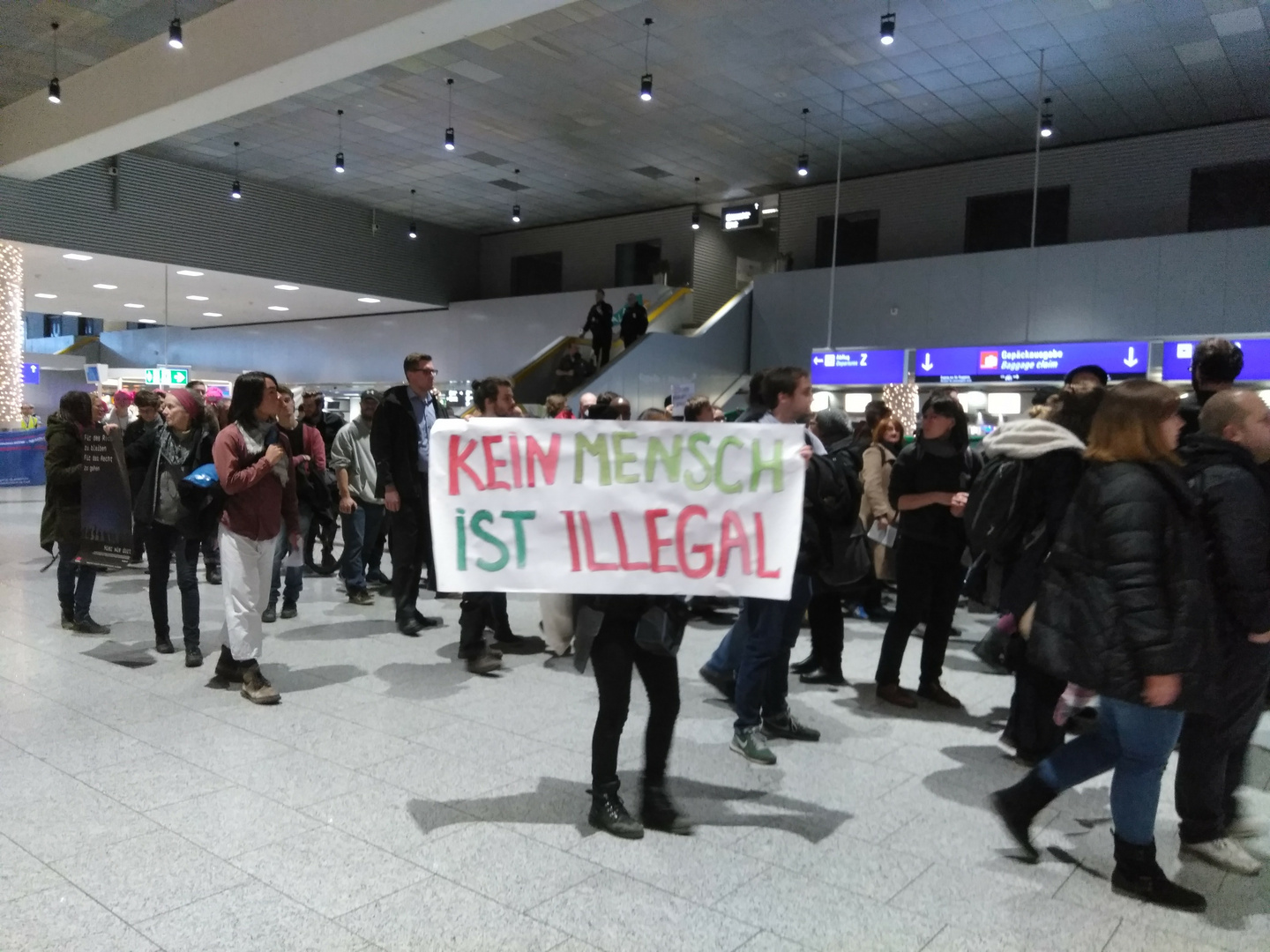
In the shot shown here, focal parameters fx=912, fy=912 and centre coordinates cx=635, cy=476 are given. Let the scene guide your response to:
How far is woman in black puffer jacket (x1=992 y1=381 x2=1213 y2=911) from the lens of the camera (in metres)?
2.49

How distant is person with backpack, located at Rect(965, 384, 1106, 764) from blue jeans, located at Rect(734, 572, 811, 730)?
780mm

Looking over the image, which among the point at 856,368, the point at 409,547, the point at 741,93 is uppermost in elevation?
the point at 741,93

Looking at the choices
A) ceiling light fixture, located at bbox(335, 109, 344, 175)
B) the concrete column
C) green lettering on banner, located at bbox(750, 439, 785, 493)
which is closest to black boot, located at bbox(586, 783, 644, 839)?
green lettering on banner, located at bbox(750, 439, 785, 493)

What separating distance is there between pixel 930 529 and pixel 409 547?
10.7 ft

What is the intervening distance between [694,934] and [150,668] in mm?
3840

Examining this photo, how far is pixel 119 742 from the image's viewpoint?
3914mm

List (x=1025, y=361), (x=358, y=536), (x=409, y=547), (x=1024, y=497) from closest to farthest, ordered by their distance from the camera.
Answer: (x=1024, y=497) < (x=409, y=547) < (x=358, y=536) < (x=1025, y=361)

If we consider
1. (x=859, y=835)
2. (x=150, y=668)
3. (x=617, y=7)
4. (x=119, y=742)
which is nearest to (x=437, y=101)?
(x=617, y=7)

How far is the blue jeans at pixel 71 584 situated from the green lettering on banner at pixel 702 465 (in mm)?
4574

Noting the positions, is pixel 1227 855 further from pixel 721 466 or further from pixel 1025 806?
pixel 721 466

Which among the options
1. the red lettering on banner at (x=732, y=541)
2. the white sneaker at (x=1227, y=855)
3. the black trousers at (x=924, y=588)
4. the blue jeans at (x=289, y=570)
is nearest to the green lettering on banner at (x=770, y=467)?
the red lettering on banner at (x=732, y=541)

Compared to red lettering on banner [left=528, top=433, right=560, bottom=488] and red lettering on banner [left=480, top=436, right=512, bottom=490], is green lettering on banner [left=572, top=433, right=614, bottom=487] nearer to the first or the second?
red lettering on banner [left=528, top=433, right=560, bottom=488]

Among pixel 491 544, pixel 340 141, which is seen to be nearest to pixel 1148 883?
pixel 491 544

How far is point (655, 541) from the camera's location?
315cm
